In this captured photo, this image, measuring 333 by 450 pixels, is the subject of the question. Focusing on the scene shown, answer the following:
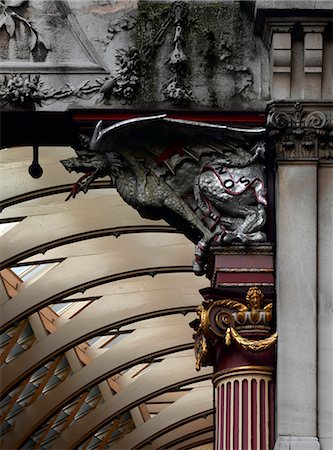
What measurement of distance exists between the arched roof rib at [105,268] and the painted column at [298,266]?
18.4 meters

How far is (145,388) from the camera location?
144 feet

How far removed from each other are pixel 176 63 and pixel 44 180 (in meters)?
14.1

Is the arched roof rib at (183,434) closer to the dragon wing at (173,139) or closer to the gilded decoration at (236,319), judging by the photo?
the dragon wing at (173,139)

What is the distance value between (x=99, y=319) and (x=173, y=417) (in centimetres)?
979

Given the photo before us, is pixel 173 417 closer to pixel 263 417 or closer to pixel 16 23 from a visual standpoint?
pixel 16 23

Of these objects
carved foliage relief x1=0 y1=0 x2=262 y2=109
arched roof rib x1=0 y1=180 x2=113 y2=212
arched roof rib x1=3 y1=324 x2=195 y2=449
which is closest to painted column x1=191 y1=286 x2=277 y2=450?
carved foliage relief x1=0 y1=0 x2=262 y2=109

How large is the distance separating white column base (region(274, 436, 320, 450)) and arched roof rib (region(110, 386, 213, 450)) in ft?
101

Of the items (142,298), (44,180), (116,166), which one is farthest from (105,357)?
(116,166)

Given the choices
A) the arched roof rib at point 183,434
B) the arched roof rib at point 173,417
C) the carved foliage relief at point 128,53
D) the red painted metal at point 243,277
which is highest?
the arched roof rib at point 183,434

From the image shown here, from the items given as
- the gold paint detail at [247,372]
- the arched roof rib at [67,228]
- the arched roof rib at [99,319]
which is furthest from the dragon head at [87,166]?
the arched roof rib at [99,319]

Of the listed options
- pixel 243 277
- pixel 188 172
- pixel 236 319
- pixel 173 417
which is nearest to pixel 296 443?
pixel 236 319

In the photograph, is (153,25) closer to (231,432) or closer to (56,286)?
(231,432)

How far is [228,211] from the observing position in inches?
638

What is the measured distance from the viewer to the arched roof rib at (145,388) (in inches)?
1700
